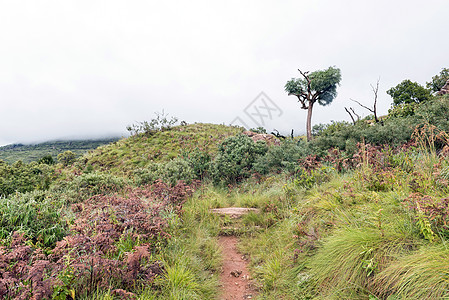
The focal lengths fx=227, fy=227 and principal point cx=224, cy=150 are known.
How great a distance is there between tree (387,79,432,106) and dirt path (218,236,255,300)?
32.6 m

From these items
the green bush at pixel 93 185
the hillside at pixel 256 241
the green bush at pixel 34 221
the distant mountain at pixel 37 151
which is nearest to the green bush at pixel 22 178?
the green bush at pixel 93 185

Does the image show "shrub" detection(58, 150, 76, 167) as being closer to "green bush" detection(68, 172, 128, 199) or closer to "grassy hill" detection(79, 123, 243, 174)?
"grassy hill" detection(79, 123, 243, 174)

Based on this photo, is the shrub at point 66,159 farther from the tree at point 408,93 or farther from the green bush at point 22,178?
the tree at point 408,93

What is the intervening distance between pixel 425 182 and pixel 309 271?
2131 millimetres

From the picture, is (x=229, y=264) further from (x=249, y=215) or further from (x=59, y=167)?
(x=59, y=167)

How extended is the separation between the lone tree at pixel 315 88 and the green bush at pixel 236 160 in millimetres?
11410

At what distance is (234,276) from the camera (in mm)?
4074

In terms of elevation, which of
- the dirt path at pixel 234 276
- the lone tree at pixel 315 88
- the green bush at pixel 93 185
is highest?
the lone tree at pixel 315 88

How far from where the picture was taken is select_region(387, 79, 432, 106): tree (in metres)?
27.9

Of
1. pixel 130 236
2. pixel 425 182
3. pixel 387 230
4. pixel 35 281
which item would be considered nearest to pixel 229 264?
pixel 130 236

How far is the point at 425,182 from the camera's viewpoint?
3.31 meters

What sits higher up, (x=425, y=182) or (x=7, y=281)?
(x=425, y=182)

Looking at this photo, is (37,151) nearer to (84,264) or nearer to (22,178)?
(22,178)

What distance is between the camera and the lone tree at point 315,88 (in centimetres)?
2083
